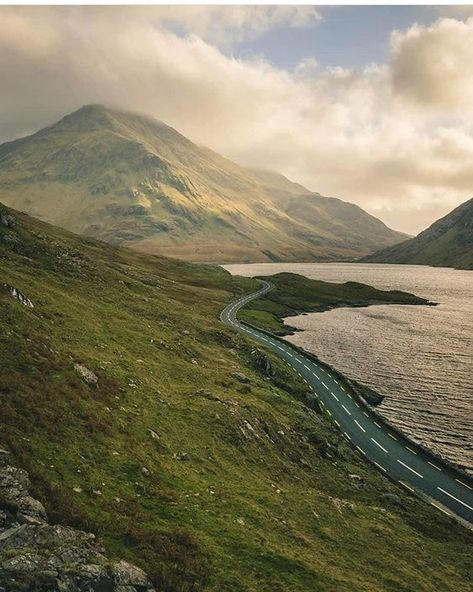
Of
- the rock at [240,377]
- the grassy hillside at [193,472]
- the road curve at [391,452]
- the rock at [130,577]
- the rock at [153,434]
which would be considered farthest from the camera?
the rock at [240,377]

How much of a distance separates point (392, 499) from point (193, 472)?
75.5 feet

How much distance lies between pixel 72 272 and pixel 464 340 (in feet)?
381

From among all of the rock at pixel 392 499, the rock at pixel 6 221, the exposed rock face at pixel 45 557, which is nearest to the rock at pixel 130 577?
the exposed rock face at pixel 45 557

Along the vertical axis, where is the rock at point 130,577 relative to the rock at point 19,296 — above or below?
below

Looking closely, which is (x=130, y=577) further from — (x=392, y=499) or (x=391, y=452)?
(x=391, y=452)

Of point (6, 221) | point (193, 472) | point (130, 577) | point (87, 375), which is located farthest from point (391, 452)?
point (6, 221)

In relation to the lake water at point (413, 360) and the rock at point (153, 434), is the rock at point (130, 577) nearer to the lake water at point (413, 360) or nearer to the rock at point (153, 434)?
the rock at point (153, 434)

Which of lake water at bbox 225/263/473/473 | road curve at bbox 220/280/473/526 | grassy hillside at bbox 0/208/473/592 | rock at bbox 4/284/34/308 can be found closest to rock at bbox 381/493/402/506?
grassy hillside at bbox 0/208/473/592

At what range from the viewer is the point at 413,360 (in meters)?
114

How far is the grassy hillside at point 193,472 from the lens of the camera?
76.8 feet

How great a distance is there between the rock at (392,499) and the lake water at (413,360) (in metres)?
18.7

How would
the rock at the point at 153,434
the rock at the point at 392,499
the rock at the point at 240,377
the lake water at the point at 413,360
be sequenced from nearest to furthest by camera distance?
the rock at the point at 153,434, the rock at the point at 392,499, the rock at the point at 240,377, the lake water at the point at 413,360

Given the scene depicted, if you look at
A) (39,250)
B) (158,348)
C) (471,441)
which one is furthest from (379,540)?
(39,250)

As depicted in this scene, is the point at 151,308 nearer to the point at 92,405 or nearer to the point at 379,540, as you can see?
the point at 92,405
